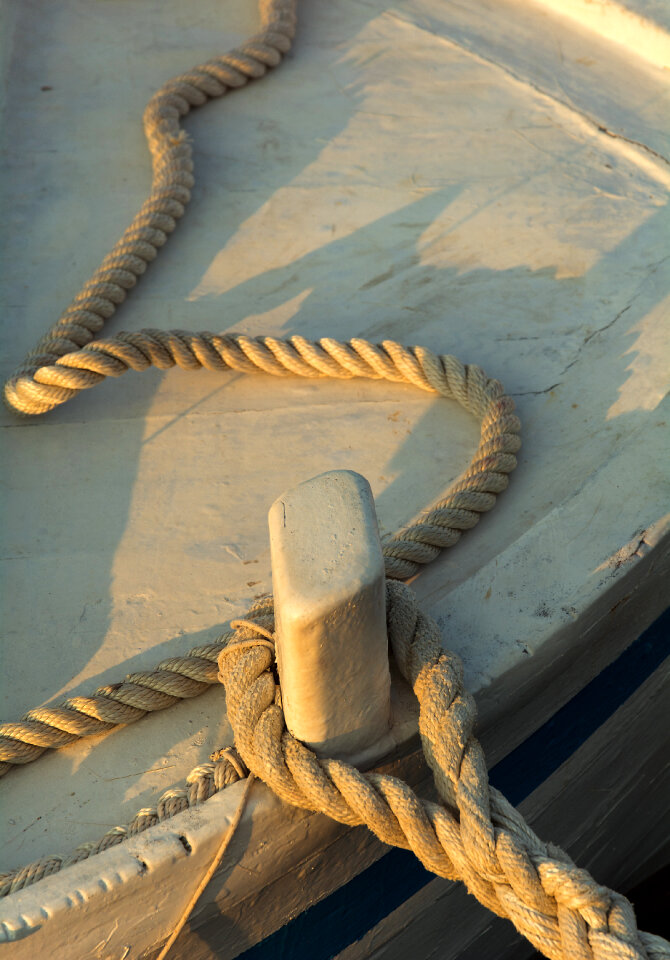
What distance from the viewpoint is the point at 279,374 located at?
1.85m

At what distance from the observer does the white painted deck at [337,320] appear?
1439 millimetres

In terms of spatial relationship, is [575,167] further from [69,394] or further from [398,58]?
[69,394]

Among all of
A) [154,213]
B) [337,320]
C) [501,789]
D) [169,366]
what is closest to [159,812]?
[501,789]

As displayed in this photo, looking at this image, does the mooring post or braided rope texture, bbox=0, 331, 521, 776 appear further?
braided rope texture, bbox=0, 331, 521, 776

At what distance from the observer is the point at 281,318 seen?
2.04 m

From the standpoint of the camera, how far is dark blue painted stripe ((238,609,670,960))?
1.29m

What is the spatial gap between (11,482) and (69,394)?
0.19 meters

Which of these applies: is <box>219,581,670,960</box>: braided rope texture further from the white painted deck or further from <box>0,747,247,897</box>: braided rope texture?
the white painted deck

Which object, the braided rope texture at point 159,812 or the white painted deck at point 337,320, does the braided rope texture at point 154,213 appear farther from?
the braided rope texture at point 159,812

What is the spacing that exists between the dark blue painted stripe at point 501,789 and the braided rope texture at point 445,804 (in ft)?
0.78

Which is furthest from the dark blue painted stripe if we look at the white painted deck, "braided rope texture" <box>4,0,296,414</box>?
"braided rope texture" <box>4,0,296,414</box>

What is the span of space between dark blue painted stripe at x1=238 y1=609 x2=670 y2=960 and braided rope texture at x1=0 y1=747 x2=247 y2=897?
23cm

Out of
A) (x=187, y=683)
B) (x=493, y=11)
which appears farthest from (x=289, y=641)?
(x=493, y=11)

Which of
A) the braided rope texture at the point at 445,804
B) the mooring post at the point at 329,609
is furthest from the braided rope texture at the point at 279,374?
the mooring post at the point at 329,609
